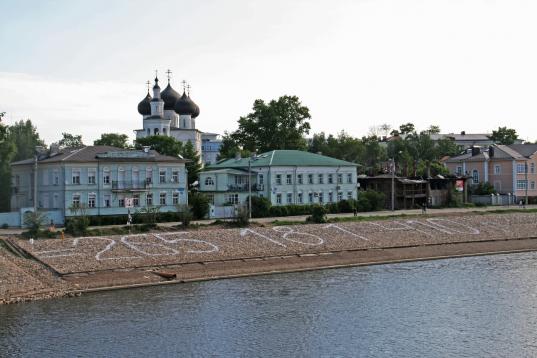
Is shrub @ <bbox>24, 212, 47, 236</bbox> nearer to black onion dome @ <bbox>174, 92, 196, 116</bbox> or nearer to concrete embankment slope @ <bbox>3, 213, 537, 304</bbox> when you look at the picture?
concrete embankment slope @ <bbox>3, 213, 537, 304</bbox>

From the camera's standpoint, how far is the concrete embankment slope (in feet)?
152

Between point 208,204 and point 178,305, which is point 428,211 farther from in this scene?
point 178,305

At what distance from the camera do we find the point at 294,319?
35438 mm

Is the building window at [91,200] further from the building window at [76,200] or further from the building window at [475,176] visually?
the building window at [475,176]

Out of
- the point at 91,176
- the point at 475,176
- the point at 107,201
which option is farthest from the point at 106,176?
the point at 475,176

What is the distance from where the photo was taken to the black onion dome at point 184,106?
106938 mm

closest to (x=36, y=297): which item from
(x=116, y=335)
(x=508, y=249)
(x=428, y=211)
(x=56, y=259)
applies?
(x=56, y=259)

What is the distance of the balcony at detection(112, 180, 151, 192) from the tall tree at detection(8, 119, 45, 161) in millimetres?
23723

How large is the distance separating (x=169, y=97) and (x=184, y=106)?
9.03 feet

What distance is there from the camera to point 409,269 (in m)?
50.8

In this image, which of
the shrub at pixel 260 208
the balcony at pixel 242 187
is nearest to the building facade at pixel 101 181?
the shrub at pixel 260 208

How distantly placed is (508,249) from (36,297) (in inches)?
1552

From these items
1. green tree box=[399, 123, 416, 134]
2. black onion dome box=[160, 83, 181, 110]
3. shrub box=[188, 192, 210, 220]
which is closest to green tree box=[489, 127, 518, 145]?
green tree box=[399, 123, 416, 134]

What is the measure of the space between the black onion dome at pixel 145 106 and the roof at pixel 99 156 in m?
35.7
